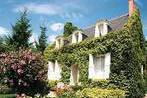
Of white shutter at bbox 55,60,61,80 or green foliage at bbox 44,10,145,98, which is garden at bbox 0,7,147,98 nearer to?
green foliage at bbox 44,10,145,98

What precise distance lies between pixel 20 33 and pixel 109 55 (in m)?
16.8

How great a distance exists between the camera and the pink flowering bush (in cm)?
2344

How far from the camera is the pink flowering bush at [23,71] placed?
23438 mm

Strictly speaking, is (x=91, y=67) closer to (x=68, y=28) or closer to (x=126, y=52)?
(x=126, y=52)

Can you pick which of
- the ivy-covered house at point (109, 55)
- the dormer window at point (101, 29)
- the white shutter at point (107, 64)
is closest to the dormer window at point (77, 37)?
the ivy-covered house at point (109, 55)

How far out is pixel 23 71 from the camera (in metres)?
23.4

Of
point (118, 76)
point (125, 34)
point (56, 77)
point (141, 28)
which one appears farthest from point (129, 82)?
point (56, 77)

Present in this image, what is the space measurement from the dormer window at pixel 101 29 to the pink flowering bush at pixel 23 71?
18.1ft

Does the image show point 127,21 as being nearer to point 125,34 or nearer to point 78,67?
point 125,34

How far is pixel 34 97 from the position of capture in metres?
23.9

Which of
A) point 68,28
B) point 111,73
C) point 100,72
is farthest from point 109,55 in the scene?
point 68,28

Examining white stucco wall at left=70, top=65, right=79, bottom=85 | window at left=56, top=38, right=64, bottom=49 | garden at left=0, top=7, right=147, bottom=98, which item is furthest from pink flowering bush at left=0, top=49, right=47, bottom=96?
window at left=56, top=38, right=64, bottom=49

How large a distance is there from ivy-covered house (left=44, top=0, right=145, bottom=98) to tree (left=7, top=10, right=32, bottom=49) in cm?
823

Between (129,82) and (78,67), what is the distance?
20.9 ft
